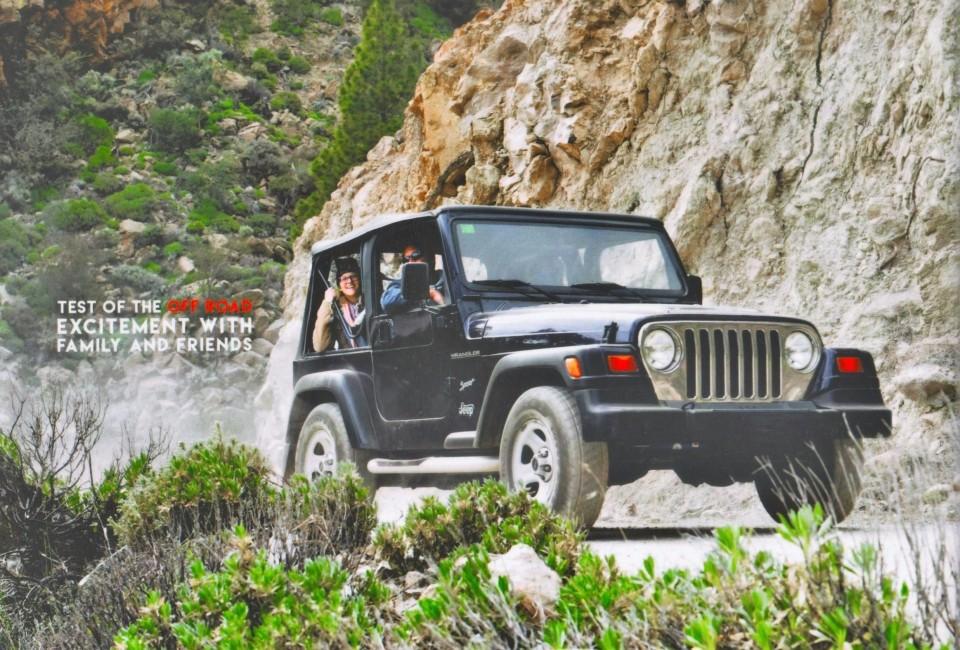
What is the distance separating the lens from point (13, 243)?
103 ft

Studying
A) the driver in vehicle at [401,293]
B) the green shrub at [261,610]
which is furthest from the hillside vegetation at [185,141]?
the green shrub at [261,610]

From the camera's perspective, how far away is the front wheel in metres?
5.87

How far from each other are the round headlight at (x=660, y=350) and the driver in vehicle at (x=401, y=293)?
5.79 feet

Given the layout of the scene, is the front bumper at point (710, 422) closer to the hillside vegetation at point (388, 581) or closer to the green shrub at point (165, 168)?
the hillside vegetation at point (388, 581)

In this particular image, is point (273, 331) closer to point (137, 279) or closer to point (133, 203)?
point (137, 279)

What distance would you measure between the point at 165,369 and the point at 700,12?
60.8 feet

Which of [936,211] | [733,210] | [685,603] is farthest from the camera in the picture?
[733,210]

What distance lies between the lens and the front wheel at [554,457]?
5.87m

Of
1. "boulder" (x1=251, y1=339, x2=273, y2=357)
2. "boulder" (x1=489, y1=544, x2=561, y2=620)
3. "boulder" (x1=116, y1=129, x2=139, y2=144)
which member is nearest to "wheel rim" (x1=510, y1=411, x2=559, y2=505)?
"boulder" (x1=489, y1=544, x2=561, y2=620)

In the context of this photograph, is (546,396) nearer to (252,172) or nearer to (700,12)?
(700,12)

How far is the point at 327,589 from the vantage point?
16.8 ft

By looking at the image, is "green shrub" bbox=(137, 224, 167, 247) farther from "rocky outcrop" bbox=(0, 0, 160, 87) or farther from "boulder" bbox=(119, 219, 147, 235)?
"rocky outcrop" bbox=(0, 0, 160, 87)

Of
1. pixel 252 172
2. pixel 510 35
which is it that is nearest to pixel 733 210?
pixel 510 35

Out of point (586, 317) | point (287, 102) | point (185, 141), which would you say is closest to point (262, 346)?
point (185, 141)
